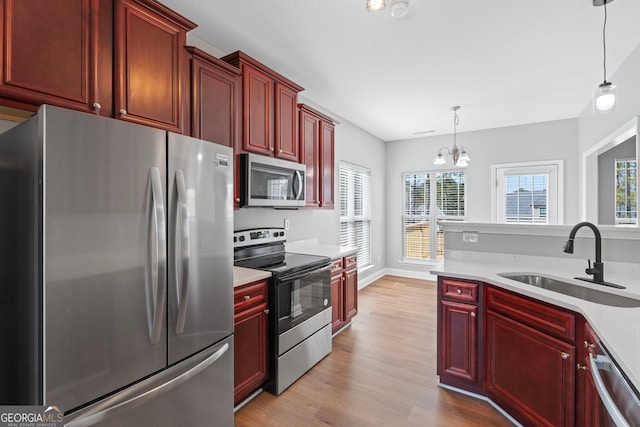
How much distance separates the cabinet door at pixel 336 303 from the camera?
3.16 m

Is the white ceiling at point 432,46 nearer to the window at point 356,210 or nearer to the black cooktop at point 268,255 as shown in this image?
the window at point 356,210

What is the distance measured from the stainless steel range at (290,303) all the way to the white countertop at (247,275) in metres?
0.08

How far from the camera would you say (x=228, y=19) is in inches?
87.4

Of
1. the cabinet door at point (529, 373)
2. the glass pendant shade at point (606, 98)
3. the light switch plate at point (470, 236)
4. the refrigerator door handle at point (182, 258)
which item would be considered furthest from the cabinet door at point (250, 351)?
the glass pendant shade at point (606, 98)

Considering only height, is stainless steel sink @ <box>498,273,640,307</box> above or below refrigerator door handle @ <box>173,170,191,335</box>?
below

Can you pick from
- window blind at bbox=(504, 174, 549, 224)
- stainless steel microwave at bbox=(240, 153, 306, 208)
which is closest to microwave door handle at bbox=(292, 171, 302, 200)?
stainless steel microwave at bbox=(240, 153, 306, 208)

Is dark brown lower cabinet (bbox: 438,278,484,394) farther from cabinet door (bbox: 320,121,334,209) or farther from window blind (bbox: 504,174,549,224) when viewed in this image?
window blind (bbox: 504,174,549,224)

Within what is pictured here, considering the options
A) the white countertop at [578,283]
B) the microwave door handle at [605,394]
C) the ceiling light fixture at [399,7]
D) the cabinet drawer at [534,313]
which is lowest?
the microwave door handle at [605,394]

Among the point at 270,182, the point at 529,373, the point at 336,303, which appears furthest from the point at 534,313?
the point at 270,182

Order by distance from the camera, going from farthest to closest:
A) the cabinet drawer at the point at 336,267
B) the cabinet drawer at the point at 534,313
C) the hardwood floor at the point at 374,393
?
the cabinet drawer at the point at 336,267 → the hardwood floor at the point at 374,393 → the cabinet drawer at the point at 534,313

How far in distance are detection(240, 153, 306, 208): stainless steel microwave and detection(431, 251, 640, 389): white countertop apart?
55.8 inches

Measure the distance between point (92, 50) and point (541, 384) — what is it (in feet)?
9.92

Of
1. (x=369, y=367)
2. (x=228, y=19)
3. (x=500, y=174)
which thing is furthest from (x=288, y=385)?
(x=500, y=174)

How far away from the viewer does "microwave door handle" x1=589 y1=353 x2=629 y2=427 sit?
1.05 m
